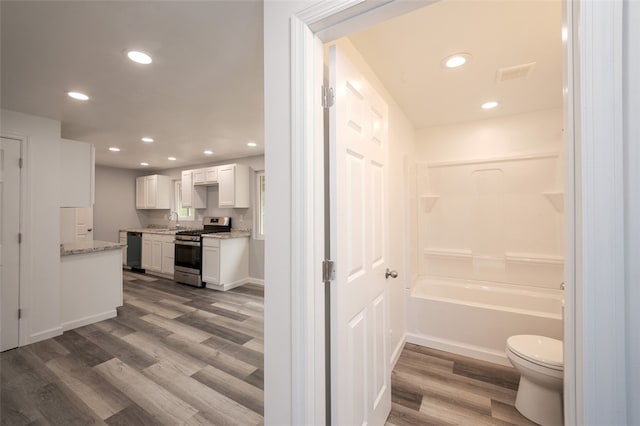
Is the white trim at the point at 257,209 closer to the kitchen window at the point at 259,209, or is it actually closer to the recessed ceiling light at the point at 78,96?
the kitchen window at the point at 259,209

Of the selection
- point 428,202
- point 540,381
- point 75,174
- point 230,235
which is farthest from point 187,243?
point 540,381

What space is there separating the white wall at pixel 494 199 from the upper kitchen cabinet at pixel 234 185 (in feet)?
10.4

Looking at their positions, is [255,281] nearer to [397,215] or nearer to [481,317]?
[397,215]

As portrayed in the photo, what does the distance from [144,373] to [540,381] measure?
9.59ft

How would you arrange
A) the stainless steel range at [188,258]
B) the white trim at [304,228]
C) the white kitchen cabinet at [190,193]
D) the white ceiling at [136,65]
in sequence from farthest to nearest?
the white kitchen cabinet at [190,193]
the stainless steel range at [188,258]
the white ceiling at [136,65]
the white trim at [304,228]

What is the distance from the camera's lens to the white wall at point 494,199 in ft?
9.04

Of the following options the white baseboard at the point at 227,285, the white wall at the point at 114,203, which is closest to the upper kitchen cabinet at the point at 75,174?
the white baseboard at the point at 227,285

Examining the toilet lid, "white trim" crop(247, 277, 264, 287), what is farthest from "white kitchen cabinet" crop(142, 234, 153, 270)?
the toilet lid

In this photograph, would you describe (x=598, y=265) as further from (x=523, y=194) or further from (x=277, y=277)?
(x=523, y=194)

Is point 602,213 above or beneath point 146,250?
above

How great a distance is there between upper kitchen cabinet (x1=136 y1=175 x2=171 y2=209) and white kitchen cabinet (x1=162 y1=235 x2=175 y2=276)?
4.21 feet

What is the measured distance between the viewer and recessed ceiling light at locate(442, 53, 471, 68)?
1746 mm

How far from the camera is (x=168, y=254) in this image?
515 cm

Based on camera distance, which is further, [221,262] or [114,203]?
[114,203]
